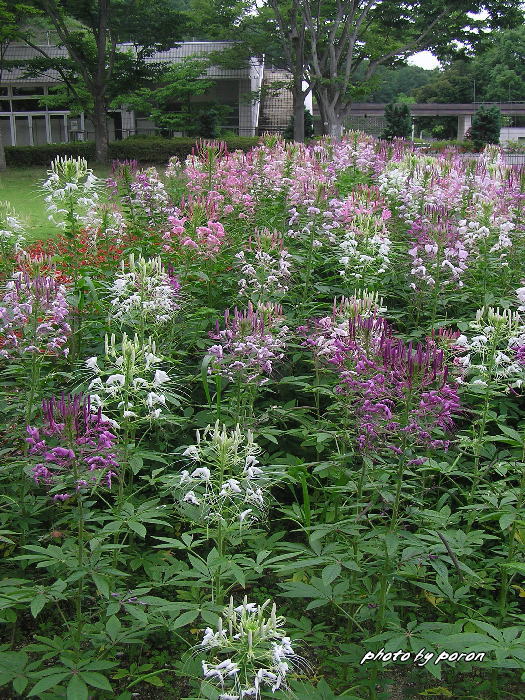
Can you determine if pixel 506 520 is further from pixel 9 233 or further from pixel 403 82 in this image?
pixel 403 82

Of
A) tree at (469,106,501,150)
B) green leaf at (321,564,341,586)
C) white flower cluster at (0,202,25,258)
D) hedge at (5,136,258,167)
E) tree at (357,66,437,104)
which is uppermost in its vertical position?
tree at (357,66,437,104)

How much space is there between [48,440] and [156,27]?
82.0ft

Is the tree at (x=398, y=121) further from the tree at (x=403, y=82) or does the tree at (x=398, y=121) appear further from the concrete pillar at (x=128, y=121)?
the tree at (x=403, y=82)

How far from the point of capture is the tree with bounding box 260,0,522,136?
23641 millimetres

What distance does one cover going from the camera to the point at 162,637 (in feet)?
10.8

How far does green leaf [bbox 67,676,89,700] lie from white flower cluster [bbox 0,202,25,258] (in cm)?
377

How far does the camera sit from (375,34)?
85.3 ft

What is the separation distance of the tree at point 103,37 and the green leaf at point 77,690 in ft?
81.9

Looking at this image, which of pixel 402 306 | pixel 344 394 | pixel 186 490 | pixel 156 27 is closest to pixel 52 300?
Answer: pixel 186 490

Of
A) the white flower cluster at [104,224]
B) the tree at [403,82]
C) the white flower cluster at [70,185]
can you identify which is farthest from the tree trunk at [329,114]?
the tree at [403,82]

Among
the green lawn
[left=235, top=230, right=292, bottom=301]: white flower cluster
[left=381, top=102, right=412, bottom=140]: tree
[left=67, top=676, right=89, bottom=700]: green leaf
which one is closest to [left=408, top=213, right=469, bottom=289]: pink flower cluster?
[left=235, top=230, right=292, bottom=301]: white flower cluster

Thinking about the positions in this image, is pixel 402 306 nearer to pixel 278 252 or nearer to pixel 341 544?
pixel 278 252

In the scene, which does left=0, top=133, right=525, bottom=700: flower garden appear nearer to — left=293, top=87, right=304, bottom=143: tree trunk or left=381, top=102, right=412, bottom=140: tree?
left=293, top=87, right=304, bottom=143: tree trunk

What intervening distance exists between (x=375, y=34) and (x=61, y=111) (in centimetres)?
1493
